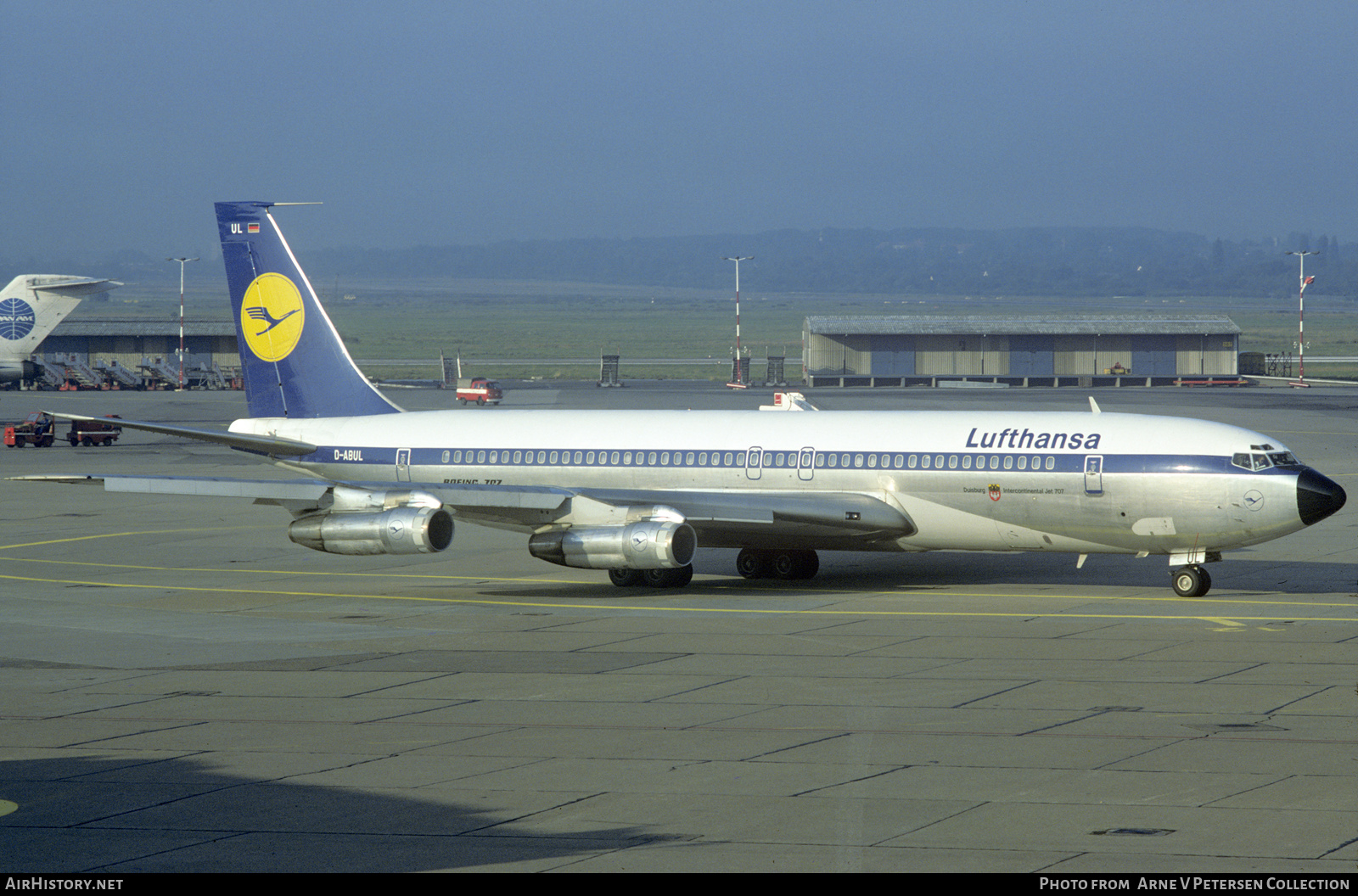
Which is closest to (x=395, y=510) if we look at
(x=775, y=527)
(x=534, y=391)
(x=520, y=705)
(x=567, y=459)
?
(x=567, y=459)

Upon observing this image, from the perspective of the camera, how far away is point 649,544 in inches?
1359

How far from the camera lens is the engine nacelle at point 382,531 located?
34.8m

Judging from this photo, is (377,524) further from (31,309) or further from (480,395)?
(480,395)

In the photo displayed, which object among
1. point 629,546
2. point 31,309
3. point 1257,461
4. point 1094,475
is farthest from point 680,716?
point 31,309

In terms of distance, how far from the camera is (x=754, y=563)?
4003 centimetres

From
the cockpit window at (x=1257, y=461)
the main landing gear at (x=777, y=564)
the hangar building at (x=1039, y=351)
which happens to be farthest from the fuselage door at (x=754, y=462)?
the hangar building at (x=1039, y=351)

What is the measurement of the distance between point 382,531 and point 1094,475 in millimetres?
16986

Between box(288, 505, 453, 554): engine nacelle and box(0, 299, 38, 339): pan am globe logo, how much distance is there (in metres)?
54.5

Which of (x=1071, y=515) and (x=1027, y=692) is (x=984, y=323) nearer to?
(x=1071, y=515)

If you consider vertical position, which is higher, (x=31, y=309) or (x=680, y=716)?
(x=31, y=309)

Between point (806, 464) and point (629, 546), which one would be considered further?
point (806, 464)

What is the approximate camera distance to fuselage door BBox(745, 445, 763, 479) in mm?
38344

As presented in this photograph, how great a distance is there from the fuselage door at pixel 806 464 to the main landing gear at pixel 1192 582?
921 centimetres

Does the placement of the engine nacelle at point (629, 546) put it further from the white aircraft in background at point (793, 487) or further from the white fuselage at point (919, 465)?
the white fuselage at point (919, 465)
